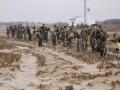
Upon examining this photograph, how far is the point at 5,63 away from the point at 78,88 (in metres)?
8.10

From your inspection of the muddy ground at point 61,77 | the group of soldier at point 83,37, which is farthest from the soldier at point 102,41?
the muddy ground at point 61,77

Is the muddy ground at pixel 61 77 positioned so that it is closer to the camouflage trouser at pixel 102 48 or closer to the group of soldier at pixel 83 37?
the camouflage trouser at pixel 102 48

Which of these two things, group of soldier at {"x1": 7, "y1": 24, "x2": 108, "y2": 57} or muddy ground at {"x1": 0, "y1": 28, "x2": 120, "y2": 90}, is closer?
muddy ground at {"x1": 0, "y1": 28, "x2": 120, "y2": 90}

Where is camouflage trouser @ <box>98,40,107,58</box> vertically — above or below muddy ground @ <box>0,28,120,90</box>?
above

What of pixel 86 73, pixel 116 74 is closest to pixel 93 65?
pixel 86 73

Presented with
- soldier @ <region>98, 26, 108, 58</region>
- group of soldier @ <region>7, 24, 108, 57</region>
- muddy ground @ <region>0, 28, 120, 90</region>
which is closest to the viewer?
muddy ground @ <region>0, 28, 120, 90</region>

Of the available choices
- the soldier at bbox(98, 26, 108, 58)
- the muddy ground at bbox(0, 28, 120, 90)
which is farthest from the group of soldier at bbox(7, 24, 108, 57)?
the muddy ground at bbox(0, 28, 120, 90)

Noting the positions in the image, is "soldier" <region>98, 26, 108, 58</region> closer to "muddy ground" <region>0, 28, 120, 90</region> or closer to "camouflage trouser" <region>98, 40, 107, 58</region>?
"camouflage trouser" <region>98, 40, 107, 58</region>

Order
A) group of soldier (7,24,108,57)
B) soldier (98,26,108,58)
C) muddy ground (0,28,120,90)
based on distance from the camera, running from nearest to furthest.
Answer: muddy ground (0,28,120,90) < soldier (98,26,108,58) < group of soldier (7,24,108,57)

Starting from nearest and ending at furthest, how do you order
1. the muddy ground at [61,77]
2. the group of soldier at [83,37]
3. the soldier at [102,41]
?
the muddy ground at [61,77]
the soldier at [102,41]
the group of soldier at [83,37]

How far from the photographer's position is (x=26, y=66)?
20.3m

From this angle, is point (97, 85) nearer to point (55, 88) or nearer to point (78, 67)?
point (55, 88)

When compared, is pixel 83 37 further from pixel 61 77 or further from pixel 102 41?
pixel 61 77

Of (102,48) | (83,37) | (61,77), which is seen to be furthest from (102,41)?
(61,77)
